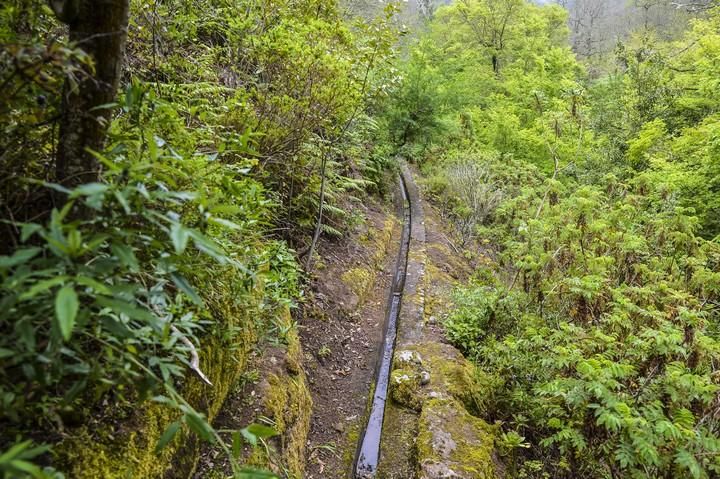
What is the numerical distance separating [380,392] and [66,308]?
204 inches

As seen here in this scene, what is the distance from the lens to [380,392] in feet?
18.3

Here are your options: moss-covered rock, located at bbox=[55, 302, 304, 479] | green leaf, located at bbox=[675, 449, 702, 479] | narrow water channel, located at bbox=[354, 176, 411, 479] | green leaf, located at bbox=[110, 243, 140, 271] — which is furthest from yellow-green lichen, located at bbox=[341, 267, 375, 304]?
green leaf, located at bbox=[110, 243, 140, 271]

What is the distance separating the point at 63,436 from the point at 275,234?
4.61 metres

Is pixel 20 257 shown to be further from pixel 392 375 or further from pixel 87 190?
pixel 392 375

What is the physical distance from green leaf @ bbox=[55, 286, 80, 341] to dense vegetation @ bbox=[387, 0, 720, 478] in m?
3.48

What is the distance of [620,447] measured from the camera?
3.18 m

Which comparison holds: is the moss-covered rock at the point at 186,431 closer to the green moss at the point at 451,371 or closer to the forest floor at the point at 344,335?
the forest floor at the point at 344,335

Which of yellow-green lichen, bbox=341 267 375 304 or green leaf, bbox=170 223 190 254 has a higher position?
green leaf, bbox=170 223 190 254

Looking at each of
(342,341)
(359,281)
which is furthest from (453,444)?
(359,281)

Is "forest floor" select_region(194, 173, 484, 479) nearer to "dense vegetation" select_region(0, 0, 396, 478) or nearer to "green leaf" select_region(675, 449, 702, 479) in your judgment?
"dense vegetation" select_region(0, 0, 396, 478)

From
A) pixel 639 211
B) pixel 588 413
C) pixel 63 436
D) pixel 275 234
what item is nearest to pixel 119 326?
pixel 63 436

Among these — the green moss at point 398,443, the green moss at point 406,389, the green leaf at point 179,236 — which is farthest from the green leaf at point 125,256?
the green moss at point 406,389

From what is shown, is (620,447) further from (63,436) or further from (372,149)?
(372,149)

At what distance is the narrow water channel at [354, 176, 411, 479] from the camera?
14.9 ft
